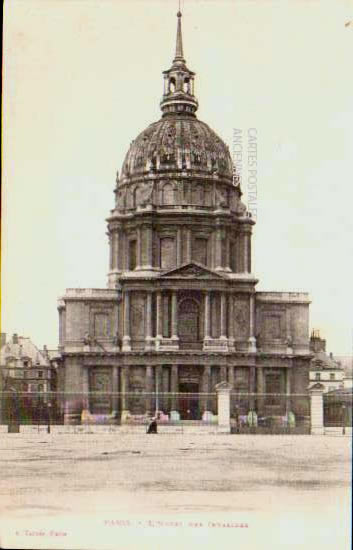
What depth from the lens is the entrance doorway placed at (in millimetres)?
54344

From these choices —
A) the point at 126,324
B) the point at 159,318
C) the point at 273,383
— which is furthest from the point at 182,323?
the point at 273,383

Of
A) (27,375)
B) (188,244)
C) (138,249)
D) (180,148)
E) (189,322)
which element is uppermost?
(180,148)

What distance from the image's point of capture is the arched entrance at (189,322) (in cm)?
5669

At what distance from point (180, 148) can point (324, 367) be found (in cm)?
1673

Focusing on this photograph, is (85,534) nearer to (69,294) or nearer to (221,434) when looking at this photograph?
(221,434)

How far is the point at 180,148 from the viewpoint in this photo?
202 ft

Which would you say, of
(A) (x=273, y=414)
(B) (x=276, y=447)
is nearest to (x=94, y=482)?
(B) (x=276, y=447)

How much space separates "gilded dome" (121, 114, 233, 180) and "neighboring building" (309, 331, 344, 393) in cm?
1180

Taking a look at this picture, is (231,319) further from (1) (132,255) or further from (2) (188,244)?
(1) (132,255)

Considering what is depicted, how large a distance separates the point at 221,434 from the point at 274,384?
12.8m

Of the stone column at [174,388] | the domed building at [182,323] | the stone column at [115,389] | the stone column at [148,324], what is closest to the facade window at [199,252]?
the domed building at [182,323]

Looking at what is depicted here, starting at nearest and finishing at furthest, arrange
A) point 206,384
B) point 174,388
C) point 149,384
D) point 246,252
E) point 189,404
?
point 189,404 < point 174,388 < point 206,384 < point 149,384 < point 246,252

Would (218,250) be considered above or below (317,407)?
above

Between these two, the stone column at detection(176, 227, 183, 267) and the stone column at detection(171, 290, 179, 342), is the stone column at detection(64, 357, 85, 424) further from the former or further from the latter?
the stone column at detection(176, 227, 183, 267)
